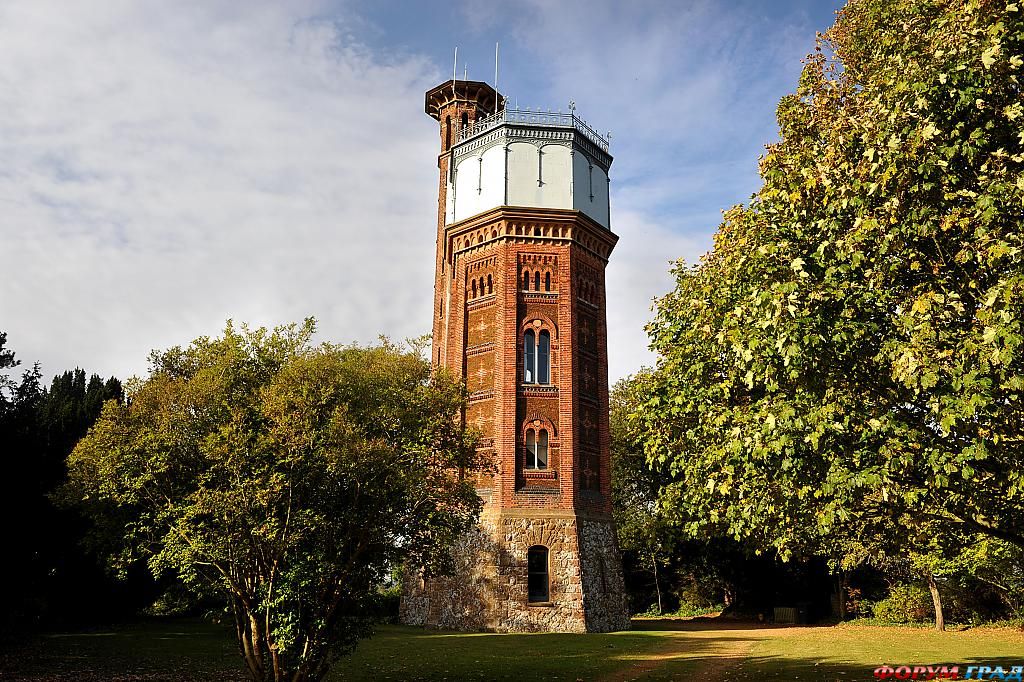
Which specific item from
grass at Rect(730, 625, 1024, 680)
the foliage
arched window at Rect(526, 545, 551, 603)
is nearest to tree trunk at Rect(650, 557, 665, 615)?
grass at Rect(730, 625, 1024, 680)

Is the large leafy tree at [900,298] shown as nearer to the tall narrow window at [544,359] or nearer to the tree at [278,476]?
the tree at [278,476]

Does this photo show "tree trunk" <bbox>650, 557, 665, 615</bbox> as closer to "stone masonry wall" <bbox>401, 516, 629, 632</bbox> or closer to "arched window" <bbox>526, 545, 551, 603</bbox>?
"stone masonry wall" <bbox>401, 516, 629, 632</bbox>

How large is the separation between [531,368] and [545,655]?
14306 millimetres

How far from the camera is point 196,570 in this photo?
15.2 meters

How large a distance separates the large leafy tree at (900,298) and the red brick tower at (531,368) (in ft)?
64.2

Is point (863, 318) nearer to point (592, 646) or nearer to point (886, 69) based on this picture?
point (886, 69)

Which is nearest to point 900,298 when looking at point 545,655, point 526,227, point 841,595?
point 545,655

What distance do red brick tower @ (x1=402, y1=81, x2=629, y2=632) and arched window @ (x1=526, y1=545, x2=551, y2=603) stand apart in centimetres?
5

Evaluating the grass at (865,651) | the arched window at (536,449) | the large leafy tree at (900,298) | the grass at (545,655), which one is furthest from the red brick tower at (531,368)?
the large leafy tree at (900,298)

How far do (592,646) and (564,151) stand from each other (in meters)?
22.9

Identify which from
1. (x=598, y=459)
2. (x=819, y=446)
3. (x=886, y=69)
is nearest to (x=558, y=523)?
(x=598, y=459)

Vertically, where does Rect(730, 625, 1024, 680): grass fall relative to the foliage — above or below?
below

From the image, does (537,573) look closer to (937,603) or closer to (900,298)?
(937,603)

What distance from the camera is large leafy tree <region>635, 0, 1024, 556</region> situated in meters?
9.69
